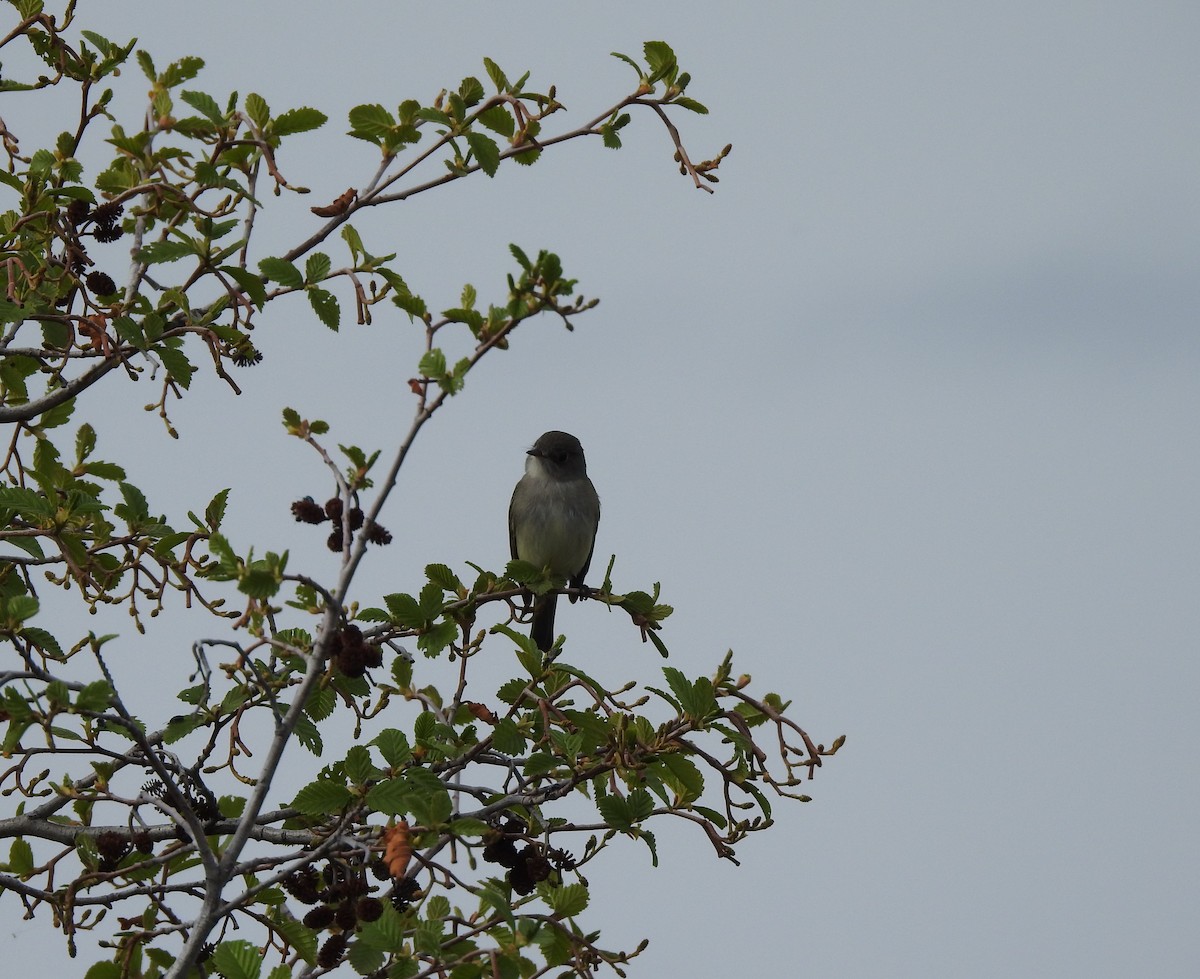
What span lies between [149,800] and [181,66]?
2.87 metres

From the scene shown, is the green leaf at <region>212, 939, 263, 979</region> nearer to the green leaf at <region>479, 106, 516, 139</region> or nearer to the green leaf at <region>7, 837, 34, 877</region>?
the green leaf at <region>7, 837, 34, 877</region>

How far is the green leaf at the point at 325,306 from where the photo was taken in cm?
551

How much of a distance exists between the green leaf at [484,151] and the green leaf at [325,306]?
805 mm

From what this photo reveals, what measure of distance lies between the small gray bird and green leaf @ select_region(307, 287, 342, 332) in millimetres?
4509

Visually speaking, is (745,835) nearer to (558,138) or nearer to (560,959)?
(560,959)

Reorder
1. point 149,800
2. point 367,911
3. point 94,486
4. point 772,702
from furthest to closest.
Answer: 1. point 94,486
2. point 772,702
3. point 149,800
4. point 367,911

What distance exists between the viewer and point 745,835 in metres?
5.31

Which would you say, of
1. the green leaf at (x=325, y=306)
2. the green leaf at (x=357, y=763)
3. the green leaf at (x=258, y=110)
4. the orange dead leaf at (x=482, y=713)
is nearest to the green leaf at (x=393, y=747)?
the green leaf at (x=357, y=763)

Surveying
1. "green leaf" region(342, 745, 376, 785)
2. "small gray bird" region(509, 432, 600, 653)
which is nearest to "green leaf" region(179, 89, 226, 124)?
"green leaf" region(342, 745, 376, 785)

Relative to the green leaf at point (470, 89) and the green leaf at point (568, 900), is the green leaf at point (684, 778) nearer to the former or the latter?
the green leaf at point (568, 900)

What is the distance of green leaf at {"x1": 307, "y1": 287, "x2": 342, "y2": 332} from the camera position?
5.51m

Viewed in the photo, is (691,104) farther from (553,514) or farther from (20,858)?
(553,514)

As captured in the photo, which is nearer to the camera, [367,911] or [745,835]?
[367,911]

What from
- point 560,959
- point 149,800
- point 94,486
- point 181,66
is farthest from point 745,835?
point 181,66
